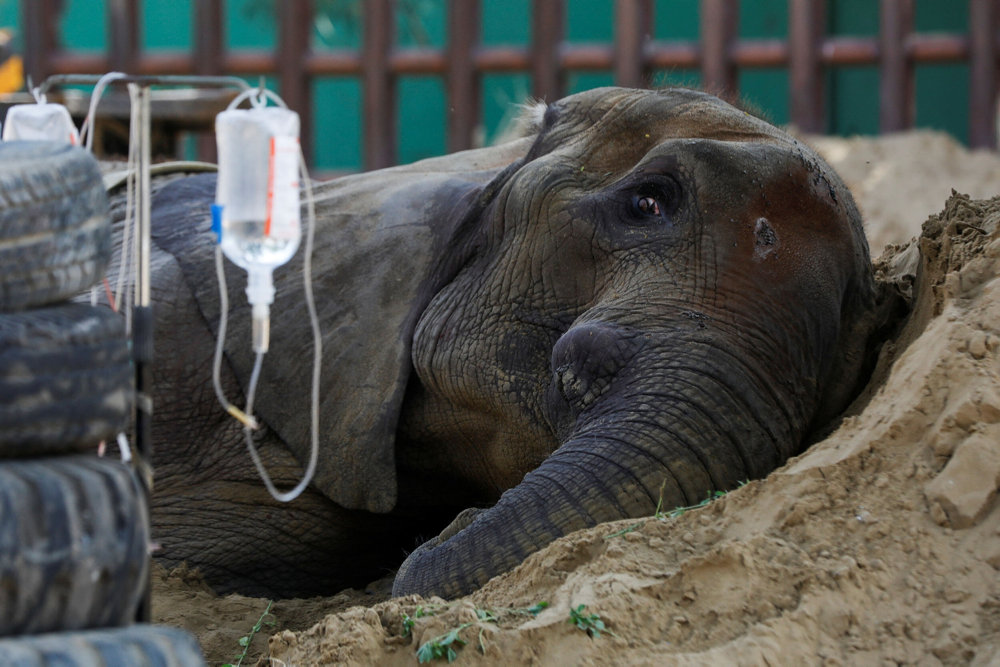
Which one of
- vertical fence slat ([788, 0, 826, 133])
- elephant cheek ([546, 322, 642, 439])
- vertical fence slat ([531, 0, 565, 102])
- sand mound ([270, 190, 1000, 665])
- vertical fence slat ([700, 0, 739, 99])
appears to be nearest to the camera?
sand mound ([270, 190, 1000, 665])

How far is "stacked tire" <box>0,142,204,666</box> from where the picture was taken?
6.56 ft

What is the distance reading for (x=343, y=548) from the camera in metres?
4.73

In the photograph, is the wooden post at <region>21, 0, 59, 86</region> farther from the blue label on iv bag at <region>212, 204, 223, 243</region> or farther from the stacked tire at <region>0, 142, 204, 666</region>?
the stacked tire at <region>0, 142, 204, 666</region>

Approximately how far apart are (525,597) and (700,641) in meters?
0.43

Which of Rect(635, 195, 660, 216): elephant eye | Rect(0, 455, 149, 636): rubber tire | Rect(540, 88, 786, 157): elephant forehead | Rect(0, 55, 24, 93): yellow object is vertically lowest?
Rect(0, 55, 24, 93): yellow object

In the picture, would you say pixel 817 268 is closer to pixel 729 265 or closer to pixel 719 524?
pixel 729 265

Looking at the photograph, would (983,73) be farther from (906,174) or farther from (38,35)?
(38,35)

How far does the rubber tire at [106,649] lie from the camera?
192 cm

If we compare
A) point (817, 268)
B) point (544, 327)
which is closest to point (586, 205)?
point (544, 327)

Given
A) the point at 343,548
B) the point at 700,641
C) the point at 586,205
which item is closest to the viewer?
the point at 700,641

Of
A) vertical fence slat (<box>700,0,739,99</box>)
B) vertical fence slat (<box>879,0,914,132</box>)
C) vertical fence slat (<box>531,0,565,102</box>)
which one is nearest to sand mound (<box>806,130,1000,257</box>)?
vertical fence slat (<box>879,0,914,132</box>)

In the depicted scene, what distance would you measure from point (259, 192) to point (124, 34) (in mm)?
11083

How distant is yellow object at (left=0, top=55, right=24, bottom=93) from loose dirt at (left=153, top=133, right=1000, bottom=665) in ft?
36.4

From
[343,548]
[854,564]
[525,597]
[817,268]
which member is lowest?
[343,548]
